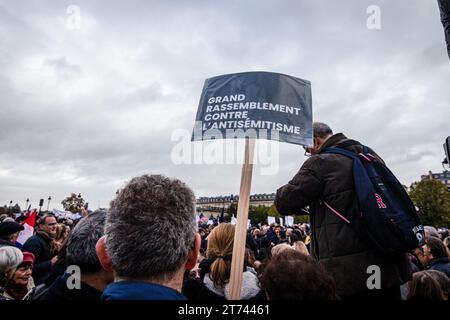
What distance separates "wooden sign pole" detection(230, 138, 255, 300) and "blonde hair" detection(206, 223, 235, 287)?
365mm

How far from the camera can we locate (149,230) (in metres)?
1.31

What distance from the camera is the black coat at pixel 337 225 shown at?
7.53 feet

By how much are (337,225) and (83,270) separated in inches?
72.5

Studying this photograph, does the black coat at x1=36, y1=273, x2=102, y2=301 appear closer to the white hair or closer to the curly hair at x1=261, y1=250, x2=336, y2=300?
the curly hair at x1=261, y1=250, x2=336, y2=300

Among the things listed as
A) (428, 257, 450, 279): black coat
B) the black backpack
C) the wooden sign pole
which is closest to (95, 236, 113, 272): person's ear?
the wooden sign pole

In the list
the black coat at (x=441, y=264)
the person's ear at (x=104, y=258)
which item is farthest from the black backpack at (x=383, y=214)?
the black coat at (x=441, y=264)

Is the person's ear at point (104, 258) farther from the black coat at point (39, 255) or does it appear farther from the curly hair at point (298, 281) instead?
the black coat at point (39, 255)

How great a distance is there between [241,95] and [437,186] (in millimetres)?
55822

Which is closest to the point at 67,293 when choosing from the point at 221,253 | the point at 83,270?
the point at 83,270

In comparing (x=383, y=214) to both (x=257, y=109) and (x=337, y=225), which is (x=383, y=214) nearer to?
(x=337, y=225)

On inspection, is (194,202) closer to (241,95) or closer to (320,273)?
(320,273)
